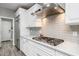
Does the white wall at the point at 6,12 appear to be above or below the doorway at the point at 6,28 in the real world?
above

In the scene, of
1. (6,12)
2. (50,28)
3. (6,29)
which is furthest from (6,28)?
(50,28)

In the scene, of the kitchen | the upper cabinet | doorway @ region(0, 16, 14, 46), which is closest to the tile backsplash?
the kitchen

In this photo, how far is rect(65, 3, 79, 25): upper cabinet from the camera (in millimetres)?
1153

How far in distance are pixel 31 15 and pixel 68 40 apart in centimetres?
103

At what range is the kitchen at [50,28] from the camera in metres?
1.23

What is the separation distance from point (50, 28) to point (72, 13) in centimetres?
82

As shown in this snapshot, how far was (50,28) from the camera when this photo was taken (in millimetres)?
1974

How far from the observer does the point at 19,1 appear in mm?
1451

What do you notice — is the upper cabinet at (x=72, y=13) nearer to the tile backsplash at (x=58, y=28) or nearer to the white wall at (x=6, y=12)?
the tile backsplash at (x=58, y=28)

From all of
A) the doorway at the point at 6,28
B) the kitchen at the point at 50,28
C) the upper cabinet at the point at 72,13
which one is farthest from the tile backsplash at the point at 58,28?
the doorway at the point at 6,28

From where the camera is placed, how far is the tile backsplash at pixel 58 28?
1.50m

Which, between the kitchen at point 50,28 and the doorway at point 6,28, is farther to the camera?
the doorway at point 6,28

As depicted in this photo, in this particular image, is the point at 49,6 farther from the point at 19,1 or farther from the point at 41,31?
the point at 41,31

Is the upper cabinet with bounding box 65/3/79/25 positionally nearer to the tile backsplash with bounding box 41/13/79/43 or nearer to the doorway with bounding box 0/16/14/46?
the tile backsplash with bounding box 41/13/79/43
